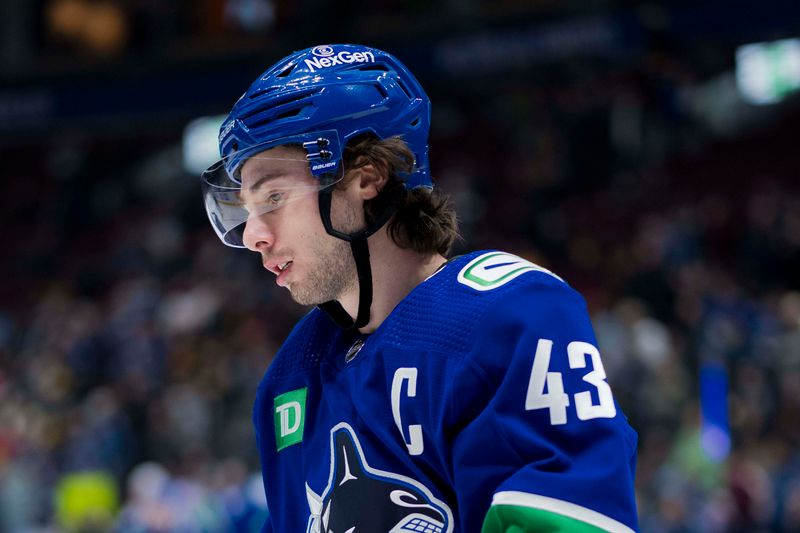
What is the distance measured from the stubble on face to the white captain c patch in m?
0.21

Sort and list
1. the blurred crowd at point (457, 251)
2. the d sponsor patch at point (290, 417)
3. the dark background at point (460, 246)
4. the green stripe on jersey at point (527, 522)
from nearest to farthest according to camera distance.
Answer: the green stripe on jersey at point (527, 522), the d sponsor patch at point (290, 417), the blurred crowd at point (457, 251), the dark background at point (460, 246)

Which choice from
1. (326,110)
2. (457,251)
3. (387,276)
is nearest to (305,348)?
(387,276)

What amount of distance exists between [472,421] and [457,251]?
6.53 meters

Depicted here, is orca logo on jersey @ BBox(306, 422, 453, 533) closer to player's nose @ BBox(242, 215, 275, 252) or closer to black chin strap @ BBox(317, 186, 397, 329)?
black chin strap @ BBox(317, 186, 397, 329)

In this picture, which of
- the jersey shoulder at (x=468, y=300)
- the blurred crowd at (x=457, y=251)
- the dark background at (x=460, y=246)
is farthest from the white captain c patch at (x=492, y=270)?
the dark background at (x=460, y=246)

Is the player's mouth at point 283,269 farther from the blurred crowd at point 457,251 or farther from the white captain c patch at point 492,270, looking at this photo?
the blurred crowd at point 457,251

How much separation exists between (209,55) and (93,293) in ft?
9.97

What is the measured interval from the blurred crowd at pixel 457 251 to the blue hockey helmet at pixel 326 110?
2.81 meters

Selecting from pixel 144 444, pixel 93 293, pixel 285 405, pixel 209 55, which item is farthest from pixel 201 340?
pixel 285 405

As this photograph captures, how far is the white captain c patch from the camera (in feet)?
5.55

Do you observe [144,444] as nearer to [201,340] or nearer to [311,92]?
[201,340]

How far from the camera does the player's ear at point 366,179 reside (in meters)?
1.90

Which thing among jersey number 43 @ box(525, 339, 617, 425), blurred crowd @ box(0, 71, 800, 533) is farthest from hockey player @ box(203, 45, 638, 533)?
blurred crowd @ box(0, 71, 800, 533)

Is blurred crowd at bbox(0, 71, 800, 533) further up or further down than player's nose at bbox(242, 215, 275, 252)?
further down
